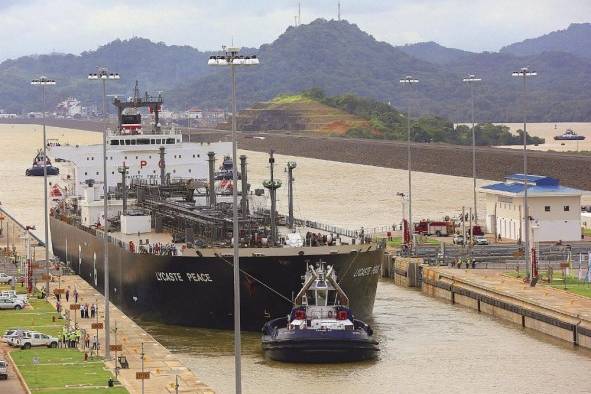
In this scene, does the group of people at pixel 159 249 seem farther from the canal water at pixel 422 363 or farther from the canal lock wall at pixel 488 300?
the canal lock wall at pixel 488 300

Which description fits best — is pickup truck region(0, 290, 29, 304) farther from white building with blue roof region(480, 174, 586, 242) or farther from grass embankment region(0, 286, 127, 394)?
white building with blue roof region(480, 174, 586, 242)

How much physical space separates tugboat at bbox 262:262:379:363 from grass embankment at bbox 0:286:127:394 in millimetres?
5909

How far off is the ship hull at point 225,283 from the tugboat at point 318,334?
1.98m

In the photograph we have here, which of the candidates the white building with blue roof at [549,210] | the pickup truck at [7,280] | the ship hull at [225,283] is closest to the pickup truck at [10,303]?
the ship hull at [225,283]

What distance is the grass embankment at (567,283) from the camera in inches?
2183

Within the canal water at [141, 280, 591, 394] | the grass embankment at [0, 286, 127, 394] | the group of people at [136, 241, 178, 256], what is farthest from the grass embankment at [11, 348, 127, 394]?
the group of people at [136, 241, 178, 256]

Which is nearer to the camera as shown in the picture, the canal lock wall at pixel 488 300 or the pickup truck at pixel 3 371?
the pickup truck at pixel 3 371

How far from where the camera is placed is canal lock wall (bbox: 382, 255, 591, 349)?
48.7 m

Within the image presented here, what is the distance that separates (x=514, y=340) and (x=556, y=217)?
25278 mm

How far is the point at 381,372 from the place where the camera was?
44.2 m

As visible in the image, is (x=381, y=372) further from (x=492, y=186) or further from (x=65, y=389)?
(x=492, y=186)

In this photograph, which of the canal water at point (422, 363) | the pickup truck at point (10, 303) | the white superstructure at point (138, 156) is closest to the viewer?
the canal water at point (422, 363)

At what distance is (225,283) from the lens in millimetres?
50438

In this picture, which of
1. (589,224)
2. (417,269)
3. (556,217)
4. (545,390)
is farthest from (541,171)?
(545,390)
